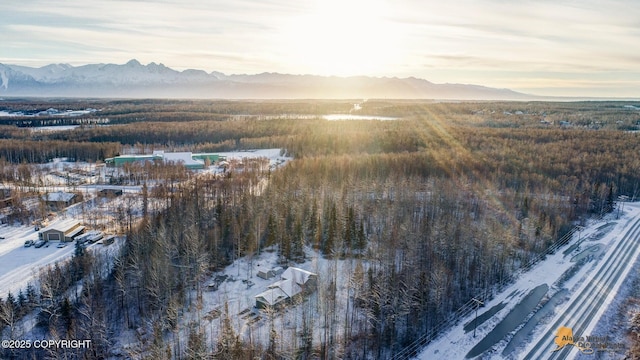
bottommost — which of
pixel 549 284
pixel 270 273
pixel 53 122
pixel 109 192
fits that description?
pixel 549 284

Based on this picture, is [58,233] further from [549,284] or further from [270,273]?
[549,284]

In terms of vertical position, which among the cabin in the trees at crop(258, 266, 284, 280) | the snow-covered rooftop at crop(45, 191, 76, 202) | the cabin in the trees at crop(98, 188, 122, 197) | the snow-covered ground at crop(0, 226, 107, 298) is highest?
the snow-covered rooftop at crop(45, 191, 76, 202)

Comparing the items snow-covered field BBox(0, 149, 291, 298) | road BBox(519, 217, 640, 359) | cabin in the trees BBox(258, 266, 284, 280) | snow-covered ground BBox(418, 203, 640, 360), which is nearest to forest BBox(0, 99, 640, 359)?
snow-covered ground BBox(418, 203, 640, 360)

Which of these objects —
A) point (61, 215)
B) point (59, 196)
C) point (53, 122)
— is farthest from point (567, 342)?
point (53, 122)

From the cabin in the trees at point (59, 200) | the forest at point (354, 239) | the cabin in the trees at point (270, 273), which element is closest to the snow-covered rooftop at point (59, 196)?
the cabin in the trees at point (59, 200)

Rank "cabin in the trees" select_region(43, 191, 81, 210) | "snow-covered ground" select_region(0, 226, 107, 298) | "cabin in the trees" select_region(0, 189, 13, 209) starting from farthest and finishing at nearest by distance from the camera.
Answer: "cabin in the trees" select_region(43, 191, 81, 210)
"cabin in the trees" select_region(0, 189, 13, 209)
"snow-covered ground" select_region(0, 226, 107, 298)

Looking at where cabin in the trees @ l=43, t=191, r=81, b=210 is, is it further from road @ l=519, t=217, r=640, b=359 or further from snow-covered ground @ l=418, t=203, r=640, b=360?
road @ l=519, t=217, r=640, b=359
